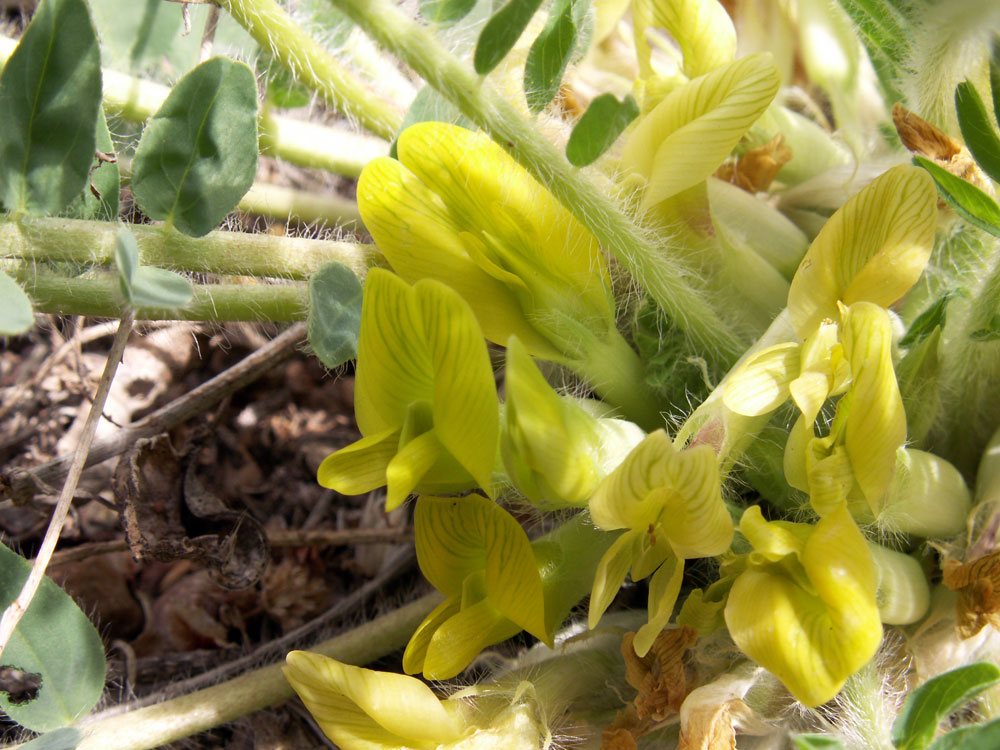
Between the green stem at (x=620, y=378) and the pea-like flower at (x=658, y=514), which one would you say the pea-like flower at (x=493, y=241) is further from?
the pea-like flower at (x=658, y=514)

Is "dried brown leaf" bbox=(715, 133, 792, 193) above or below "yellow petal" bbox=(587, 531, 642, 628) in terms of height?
above

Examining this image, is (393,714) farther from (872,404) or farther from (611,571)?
(872,404)

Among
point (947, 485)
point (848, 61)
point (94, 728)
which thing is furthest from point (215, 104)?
point (848, 61)

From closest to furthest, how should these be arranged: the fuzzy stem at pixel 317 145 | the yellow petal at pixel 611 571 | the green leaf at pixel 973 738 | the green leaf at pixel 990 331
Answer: the green leaf at pixel 973 738 < the yellow petal at pixel 611 571 < the green leaf at pixel 990 331 < the fuzzy stem at pixel 317 145

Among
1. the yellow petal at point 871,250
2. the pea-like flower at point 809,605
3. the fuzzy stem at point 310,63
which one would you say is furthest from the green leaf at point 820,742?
the fuzzy stem at point 310,63

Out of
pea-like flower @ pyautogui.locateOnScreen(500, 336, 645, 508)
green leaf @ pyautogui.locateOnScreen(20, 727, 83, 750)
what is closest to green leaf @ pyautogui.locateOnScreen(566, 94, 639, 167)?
pea-like flower @ pyautogui.locateOnScreen(500, 336, 645, 508)

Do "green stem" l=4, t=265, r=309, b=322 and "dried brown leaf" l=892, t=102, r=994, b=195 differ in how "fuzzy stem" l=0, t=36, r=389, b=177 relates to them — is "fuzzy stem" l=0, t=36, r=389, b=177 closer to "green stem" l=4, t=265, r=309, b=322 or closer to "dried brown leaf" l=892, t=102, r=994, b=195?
"green stem" l=4, t=265, r=309, b=322
